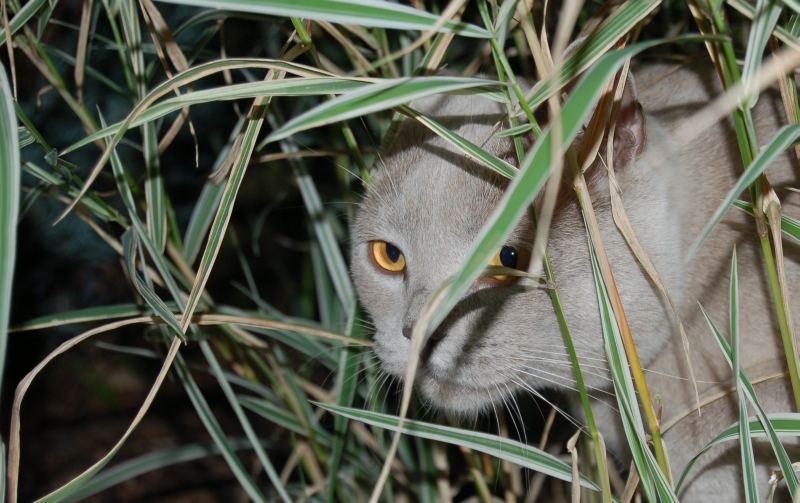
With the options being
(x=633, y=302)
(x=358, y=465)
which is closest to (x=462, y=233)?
(x=633, y=302)

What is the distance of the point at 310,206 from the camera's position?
59.1 inches

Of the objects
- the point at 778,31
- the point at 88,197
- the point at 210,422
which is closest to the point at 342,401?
the point at 210,422

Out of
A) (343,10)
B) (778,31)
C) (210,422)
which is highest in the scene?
(778,31)

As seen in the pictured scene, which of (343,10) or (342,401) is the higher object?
(343,10)

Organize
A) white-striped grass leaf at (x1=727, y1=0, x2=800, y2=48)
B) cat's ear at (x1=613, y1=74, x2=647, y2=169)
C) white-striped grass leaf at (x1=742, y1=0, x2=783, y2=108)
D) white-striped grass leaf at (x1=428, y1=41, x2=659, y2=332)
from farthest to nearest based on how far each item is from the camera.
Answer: cat's ear at (x1=613, y1=74, x2=647, y2=169) → white-striped grass leaf at (x1=727, y1=0, x2=800, y2=48) → white-striped grass leaf at (x1=742, y1=0, x2=783, y2=108) → white-striped grass leaf at (x1=428, y1=41, x2=659, y2=332)

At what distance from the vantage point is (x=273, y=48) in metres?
1.75

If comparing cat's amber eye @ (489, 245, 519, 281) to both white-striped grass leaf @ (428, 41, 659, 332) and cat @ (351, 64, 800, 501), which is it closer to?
cat @ (351, 64, 800, 501)

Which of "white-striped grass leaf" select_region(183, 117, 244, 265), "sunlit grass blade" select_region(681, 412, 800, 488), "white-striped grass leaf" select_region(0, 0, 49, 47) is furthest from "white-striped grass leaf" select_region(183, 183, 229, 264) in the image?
"sunlit grass blade" select_region(681, 412, 800, 488)

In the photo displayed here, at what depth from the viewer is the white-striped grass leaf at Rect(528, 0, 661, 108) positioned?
86 centimetres

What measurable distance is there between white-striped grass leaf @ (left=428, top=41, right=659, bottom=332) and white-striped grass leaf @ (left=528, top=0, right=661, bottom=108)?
0.13m

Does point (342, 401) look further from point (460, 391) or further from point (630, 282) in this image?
point (630, 282)

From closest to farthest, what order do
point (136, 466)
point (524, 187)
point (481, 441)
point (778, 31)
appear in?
1. point (524, 187)
2. point (778, 31)
3. point (481, 441)
4. point (136, 466)

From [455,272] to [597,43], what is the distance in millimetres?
327

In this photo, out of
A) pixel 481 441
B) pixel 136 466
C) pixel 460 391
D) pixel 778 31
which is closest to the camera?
pixel 778 31
